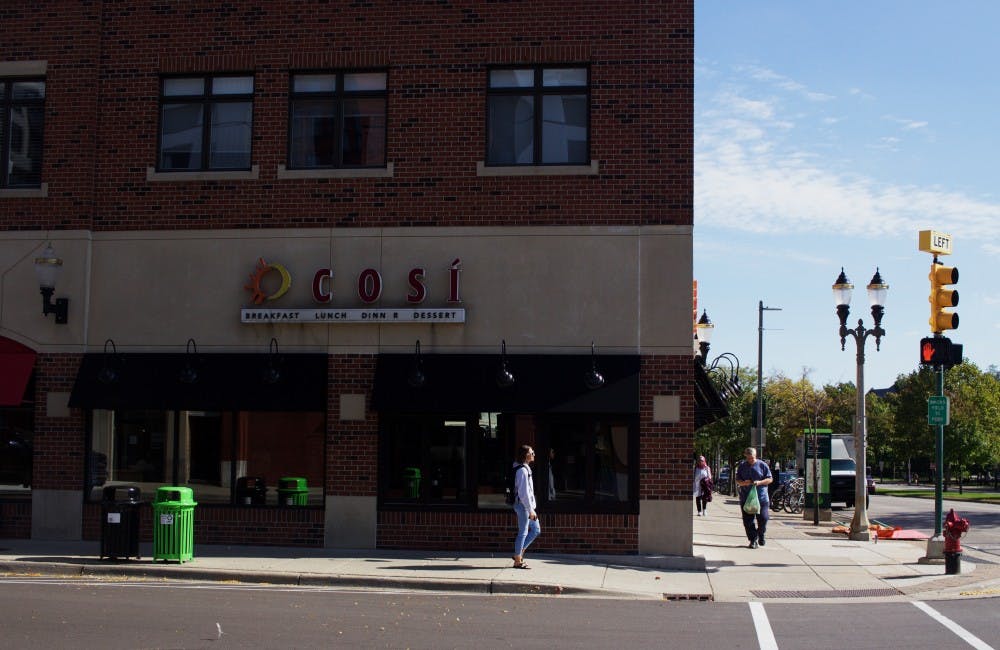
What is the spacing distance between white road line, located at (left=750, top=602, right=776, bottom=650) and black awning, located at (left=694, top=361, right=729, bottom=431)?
17.8 ft

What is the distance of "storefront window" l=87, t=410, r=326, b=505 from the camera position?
54.2 ft

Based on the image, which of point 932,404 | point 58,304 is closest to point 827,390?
point 932,404

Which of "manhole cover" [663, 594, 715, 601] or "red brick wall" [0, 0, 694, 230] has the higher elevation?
"red brick wall" [0, 0, 694, 230]

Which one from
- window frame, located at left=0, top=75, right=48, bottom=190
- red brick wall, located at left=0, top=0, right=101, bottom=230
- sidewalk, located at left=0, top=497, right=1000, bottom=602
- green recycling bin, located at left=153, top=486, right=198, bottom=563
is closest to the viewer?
sidewalk, located at left=0, top=497, right=1000, bottom=602

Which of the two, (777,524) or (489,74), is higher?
(489,74)

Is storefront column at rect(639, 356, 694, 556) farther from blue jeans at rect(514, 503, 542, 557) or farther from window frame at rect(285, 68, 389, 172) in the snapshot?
window frame at rect(285, 68, 389, 172)

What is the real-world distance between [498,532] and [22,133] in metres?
10.2

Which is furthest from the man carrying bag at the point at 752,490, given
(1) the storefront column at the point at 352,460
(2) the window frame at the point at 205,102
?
(2) the window frame at the point at 205,102

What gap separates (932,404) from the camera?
17.1 m

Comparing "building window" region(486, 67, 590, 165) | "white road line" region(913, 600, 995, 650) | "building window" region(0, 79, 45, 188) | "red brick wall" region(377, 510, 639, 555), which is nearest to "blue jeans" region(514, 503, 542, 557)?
"red brick wall" region(377, 510, 639, 555)

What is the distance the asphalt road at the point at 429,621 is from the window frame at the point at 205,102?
23.0ft

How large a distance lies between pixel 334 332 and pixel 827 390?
70475 mm

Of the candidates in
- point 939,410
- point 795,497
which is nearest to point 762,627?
point 939,410

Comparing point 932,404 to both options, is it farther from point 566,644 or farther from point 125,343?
point 125,343
